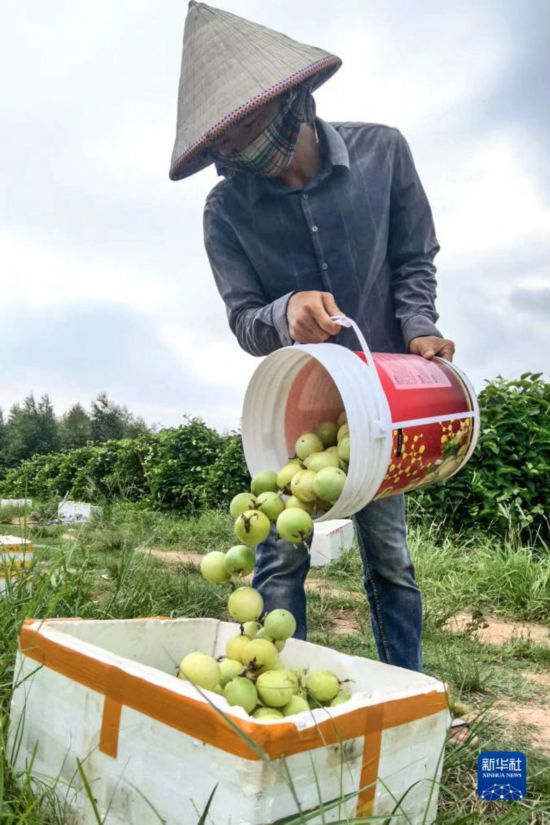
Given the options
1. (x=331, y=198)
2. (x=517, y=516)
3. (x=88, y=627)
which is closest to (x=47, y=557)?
(x=88, y=627)

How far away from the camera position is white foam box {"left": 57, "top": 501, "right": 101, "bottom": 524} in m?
5.54

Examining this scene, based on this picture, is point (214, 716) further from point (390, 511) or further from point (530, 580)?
point (530, 580)

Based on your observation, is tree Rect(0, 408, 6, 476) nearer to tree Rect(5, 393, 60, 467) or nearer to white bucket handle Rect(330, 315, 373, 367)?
tree Rect(5, 393, 60, 467)

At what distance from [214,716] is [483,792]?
0.76m

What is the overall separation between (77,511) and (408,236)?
5654 millimetres

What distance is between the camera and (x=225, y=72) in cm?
191

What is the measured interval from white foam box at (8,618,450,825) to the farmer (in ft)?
1.95

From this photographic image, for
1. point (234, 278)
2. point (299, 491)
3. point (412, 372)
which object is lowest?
point (299, 491)

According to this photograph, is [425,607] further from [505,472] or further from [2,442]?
[2,442]

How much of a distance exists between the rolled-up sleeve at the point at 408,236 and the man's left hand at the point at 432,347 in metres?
0.13

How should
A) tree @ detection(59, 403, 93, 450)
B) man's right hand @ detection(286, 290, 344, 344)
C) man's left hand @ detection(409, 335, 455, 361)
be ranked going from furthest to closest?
tree @ detection(59, 403, 93, 450), man's left hand @ detection(409, 335, 455, 361), man's right hand @ detection(286, 290, 344, 344)

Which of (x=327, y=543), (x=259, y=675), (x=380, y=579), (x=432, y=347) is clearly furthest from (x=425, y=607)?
(x=259, y=675)

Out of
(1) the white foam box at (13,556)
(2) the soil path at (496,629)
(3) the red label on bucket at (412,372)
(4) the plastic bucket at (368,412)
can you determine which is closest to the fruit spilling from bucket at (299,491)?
(4) the plastic bucket at (368,412)

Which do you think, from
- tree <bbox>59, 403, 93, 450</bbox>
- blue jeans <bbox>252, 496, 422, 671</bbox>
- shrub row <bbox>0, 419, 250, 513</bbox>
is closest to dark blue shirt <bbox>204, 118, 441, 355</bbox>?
blue jeans <bbox>252, 496, 422, 671</bbox>
